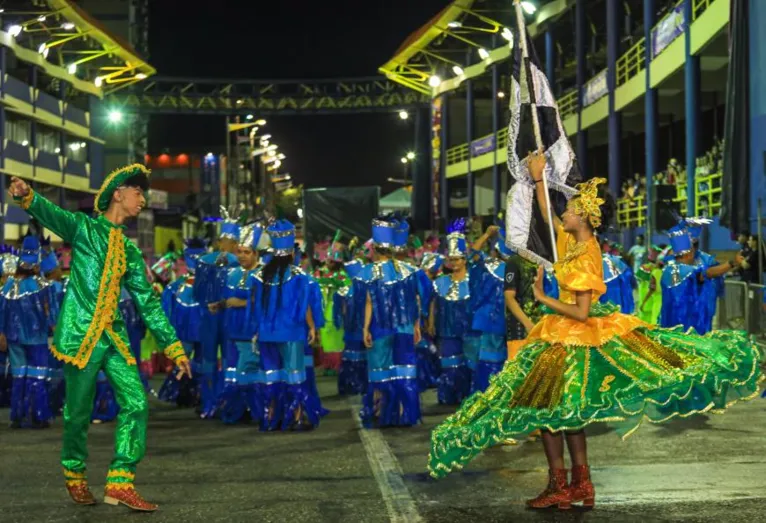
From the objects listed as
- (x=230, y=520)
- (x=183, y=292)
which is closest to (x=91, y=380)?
(x=230, y=520)

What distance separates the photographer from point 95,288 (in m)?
7.25

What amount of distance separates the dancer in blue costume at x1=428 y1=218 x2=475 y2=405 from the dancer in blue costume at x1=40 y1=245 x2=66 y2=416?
3.92 metres

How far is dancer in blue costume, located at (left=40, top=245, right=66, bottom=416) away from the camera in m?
11.9

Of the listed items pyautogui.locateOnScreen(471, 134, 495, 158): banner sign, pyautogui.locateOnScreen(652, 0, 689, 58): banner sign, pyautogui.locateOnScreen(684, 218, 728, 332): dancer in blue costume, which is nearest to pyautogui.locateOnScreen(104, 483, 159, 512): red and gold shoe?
pyautogui.locateOnScreen(684, 218, 728, 332): dancer in blue costume

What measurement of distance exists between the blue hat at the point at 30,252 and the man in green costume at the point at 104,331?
467cm

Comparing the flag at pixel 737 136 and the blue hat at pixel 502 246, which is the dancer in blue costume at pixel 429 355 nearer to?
the blue hat at pixel 502 246

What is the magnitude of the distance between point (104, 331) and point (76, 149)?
56092 mm

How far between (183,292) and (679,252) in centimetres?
564

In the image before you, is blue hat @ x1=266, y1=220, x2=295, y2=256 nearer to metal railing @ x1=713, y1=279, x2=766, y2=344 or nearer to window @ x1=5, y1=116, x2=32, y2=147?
metal railing @ x1=713, y1=279, x2=766, y2=344

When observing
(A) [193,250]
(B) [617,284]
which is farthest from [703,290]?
(A) [193,250]

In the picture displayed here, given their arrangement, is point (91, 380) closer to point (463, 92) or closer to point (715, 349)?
point (715, 349)

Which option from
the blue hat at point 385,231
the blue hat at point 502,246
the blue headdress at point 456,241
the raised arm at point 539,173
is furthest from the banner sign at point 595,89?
the raised arm at point 539,173

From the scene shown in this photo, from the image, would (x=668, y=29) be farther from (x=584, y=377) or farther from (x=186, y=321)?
(x=584, y=377)

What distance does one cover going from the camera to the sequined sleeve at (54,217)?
709cm
